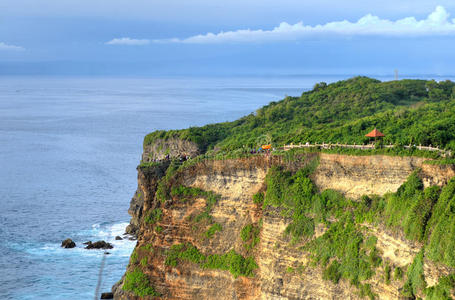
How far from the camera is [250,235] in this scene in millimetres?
39438

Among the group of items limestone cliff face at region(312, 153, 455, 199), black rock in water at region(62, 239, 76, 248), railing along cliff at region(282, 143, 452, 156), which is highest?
railing along cliff at region(282, 143, 452, 156)

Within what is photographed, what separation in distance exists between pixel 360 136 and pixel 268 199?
8775 mm

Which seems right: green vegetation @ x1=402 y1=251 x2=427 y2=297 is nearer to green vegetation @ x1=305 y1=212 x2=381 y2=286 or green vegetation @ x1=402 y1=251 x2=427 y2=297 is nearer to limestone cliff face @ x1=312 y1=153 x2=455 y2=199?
green vegetation @ x1=305 y1=212 x2=381 y2=286

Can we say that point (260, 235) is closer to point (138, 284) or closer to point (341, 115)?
point (138, 284)

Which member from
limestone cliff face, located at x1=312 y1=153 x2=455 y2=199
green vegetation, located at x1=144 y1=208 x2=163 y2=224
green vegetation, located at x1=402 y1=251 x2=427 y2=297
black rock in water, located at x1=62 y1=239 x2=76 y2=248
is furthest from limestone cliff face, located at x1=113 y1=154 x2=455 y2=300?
black rock in water, located at x1=62 y1=239 x2=76 y2=248

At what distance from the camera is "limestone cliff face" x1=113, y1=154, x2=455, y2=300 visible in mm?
34062

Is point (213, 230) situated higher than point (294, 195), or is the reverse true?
point (294, 195)

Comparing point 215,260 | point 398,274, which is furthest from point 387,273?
point 215,260

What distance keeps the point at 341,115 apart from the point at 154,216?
30.7m

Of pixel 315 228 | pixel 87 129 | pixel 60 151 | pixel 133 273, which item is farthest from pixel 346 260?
pixel 87 129

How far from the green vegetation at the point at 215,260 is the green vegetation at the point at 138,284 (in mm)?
1918

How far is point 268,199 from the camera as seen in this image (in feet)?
127

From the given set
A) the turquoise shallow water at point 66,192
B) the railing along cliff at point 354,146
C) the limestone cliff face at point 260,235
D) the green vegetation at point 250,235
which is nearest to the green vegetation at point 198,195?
the limestone cliff face at point 260,235

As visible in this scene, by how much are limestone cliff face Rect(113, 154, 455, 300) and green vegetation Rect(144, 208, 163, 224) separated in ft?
0.71
